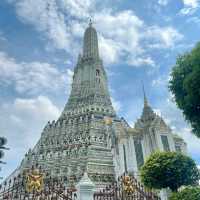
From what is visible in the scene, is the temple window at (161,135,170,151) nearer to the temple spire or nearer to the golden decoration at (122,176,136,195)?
the golden decoration at (122,176,136,195)

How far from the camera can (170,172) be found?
18.4 metres

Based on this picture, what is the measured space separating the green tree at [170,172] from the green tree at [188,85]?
17.9ft

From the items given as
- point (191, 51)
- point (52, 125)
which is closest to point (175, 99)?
point (191, 51)

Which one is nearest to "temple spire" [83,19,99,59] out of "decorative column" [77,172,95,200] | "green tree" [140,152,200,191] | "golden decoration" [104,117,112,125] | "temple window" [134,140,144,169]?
"golden decoration" [104,117,112,125]

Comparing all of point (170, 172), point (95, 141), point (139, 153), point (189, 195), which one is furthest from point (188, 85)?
point (95, 141)

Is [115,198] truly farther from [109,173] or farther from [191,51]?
[109,173]

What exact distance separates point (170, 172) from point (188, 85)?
820 cm

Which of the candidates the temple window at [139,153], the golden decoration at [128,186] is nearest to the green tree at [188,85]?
the golden decoration at [128,186]

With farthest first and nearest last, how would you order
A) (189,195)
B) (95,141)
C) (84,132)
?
(84,132) < (95,141) < (189,195)

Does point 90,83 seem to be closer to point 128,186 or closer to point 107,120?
point 107,120

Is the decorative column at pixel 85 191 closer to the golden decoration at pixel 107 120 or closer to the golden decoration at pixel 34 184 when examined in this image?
the golden decoration at pixel 34 184

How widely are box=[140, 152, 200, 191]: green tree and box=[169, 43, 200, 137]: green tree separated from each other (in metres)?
5.47

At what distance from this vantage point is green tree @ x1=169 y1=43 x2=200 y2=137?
12.2 m

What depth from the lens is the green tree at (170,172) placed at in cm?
1838
